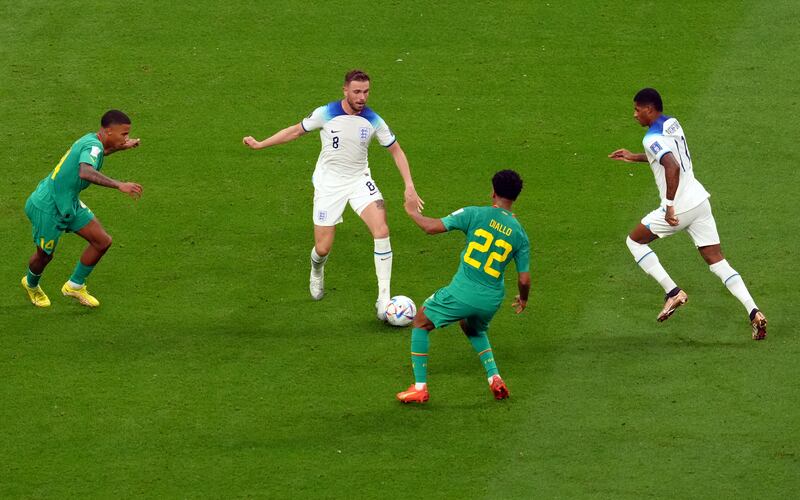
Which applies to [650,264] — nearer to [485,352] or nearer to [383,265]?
[485,352]

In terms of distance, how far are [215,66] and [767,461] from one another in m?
10.7

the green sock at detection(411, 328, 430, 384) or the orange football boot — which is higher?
the green sock at detection(411, 328, 430, 384)

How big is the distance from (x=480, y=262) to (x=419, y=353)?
3.32ft

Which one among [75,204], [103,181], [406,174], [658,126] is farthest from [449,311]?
[75,204]

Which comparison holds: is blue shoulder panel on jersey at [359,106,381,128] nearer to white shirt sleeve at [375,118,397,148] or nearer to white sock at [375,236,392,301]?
white shirt sleeve at [375,118,397,148]

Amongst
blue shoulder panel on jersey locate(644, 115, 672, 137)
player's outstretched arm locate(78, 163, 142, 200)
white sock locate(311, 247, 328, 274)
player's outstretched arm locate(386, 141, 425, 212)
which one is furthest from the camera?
white sock locate(311, 247, 328, 274)

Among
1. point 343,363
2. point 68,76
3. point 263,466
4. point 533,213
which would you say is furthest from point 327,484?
point 68,76

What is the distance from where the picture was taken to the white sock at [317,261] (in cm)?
1467

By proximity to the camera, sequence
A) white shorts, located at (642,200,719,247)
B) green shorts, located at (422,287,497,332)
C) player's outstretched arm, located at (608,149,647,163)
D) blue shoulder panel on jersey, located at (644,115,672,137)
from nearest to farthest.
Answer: green shorts, located at (422,287,497,332) < blue shoulder panel on jersey, located at (644,115,672,137) < white shorts, located at (642,200,719,247) < player's outstretched arm, located at (608,149,647,163)

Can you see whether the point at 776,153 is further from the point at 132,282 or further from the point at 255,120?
the point at 132,282

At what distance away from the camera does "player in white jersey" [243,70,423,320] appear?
14422 mm

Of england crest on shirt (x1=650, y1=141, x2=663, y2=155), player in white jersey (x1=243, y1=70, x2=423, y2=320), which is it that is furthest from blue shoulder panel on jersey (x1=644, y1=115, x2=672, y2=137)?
player in white jersey (x1=243, y1=70, x2=423, y2=320)

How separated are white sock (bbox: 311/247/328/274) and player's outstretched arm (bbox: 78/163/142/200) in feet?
6.44

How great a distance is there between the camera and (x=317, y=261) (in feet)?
48.4
